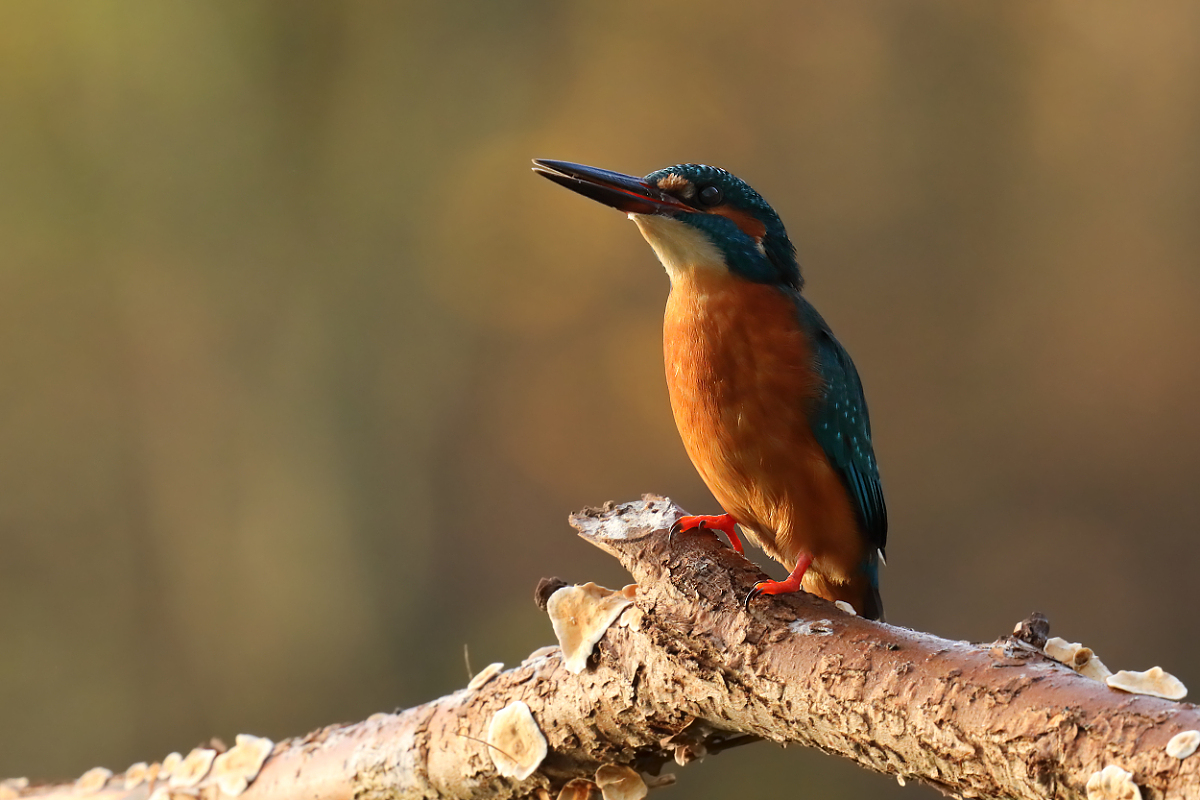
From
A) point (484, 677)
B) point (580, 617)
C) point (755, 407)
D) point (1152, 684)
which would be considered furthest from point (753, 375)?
point (1152, 684)

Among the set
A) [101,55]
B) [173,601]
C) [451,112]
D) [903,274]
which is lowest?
[173,601]

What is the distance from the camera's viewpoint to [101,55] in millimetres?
3479

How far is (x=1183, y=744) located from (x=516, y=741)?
745 mm

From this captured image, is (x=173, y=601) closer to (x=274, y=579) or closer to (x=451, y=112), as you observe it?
(x=274, y=579)

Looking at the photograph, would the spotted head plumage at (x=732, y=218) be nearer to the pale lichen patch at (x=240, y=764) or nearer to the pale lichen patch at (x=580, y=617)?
the pale lichen patch at (x=580, y=617)

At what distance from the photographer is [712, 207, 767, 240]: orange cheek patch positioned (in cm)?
147

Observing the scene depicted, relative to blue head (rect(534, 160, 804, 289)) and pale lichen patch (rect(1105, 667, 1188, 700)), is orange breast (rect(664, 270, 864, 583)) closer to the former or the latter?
blue head (rect(534, 160, 804, 289))

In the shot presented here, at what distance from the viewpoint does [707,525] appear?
1335 mm

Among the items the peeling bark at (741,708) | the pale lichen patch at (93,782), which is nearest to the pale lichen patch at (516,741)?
the peeling bark at (741,708)

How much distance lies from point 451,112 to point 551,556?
5.19 feet

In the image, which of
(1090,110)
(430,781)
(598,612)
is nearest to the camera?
(598,612)

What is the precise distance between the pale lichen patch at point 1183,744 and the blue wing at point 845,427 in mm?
665

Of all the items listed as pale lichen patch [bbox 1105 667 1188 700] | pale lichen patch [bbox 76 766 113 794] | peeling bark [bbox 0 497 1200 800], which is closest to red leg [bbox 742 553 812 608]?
peeling bark [bbox 0 497 1200 800]

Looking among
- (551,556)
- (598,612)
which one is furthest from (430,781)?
(551,556)
